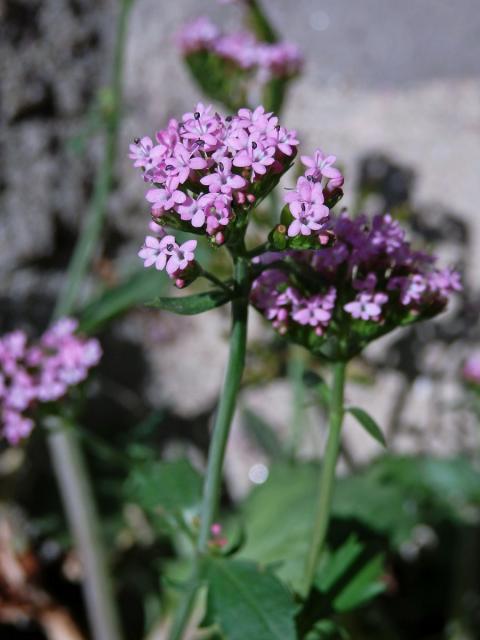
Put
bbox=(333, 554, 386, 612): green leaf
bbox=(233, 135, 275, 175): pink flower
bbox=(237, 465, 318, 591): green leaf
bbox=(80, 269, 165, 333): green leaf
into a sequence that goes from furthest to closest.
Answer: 1. bbox=(80, 269, 165, 333): green leaf
2. bbox=(237, 465, 318, 591): green leaf
3. bbox=(333, 554, 386, 612): green leaf
4. bbox=(233, 135, 275, 175): pink flower

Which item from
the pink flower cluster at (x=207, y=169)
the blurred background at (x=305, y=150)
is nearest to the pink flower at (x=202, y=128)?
the pink flower cluster at (x=207, y=169)

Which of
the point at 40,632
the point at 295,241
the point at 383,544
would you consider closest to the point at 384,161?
the point at 383,544

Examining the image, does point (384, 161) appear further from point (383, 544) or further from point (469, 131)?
point (383, 544)

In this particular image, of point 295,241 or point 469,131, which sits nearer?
point 295,241

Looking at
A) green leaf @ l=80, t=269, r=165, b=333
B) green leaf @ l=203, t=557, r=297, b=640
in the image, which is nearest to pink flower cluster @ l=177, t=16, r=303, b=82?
green leaf @ l=80, t=269, r=165, b=333

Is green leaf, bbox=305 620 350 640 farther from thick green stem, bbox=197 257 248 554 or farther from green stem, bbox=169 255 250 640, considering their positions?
thick green stem, bbox=197 257 248 554

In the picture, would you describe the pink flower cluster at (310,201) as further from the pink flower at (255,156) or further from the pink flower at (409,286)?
the pink flower at (409,286)

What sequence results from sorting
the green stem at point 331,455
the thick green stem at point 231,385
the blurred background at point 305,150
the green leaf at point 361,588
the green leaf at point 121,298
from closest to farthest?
the thick green stem at point 231,385 < the green stem at point 331,455 < the green leaf at point 361,588 < the green leaf at point 121,298 < the blurred background at point 305,150
